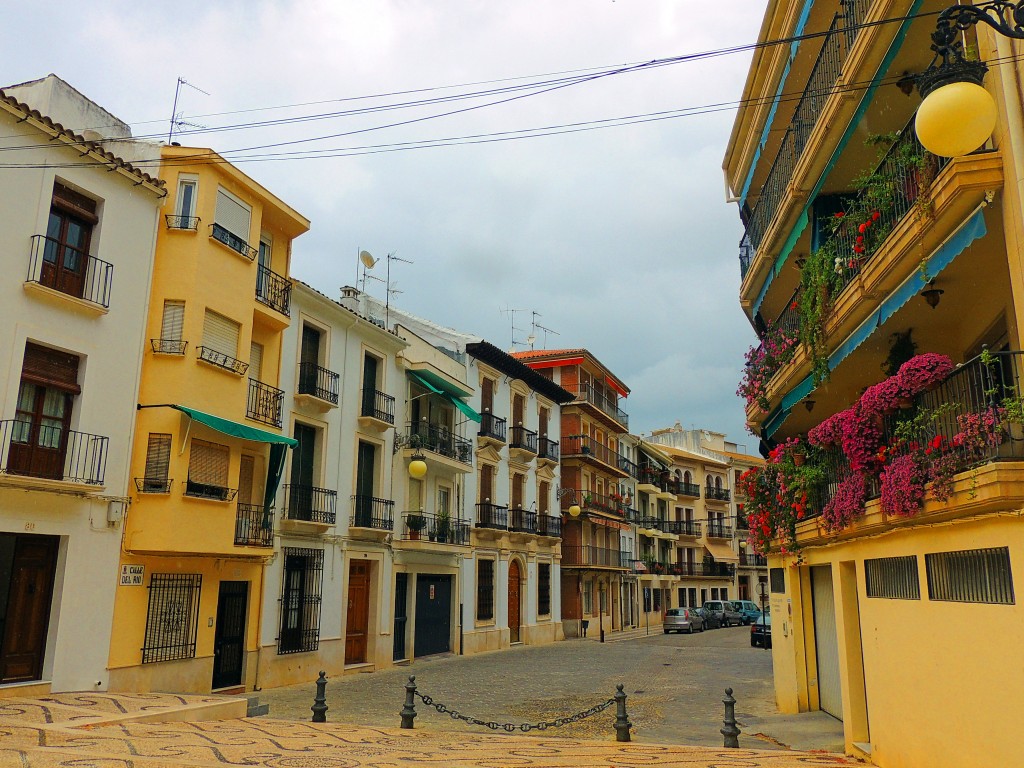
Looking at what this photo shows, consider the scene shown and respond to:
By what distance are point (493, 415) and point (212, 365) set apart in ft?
56.5

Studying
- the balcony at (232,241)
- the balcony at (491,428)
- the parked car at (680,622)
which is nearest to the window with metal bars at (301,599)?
the balcony at (232,241)

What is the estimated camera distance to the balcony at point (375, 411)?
2444 cm

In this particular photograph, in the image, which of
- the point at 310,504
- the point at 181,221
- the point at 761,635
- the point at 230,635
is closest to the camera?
the point at 181,221

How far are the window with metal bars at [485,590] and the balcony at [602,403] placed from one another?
39.7 feet

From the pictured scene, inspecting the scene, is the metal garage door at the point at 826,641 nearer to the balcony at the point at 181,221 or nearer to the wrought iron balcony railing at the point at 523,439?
the balcony at the point at 181,221

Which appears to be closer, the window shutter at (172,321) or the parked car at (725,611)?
the window shutter at (172,321)

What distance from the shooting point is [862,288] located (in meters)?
10.1

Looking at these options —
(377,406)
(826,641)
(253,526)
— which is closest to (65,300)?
(253,526)

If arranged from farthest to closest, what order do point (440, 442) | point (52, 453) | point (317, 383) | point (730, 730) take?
point (440, 442), point (317, 383), point (52, 453), point (730, 730)

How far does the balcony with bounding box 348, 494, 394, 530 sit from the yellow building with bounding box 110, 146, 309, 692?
4.11 metres

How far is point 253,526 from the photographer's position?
19.1 m

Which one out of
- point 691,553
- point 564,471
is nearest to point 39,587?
point 564,471

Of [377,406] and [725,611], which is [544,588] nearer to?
[377,406]

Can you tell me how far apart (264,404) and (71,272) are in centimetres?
580
